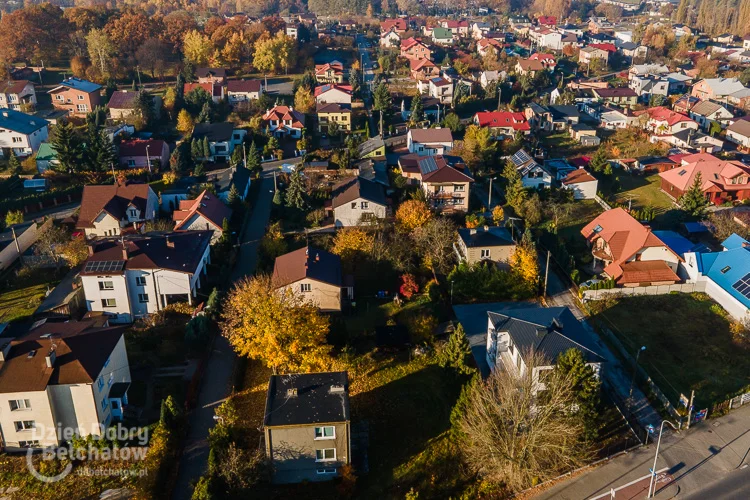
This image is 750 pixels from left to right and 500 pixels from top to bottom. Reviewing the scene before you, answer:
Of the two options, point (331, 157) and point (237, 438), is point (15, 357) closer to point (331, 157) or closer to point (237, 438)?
point (237, 438)

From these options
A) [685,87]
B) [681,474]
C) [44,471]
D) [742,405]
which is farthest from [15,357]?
[685,87]

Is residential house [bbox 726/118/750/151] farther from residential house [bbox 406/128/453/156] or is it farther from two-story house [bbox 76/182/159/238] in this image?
two-story house [bbox 76/182/159/238]

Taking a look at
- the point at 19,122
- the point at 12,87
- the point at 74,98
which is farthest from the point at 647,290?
the point at 12,87

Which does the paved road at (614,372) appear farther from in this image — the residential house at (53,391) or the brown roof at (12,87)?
the brown roof at (12,87)

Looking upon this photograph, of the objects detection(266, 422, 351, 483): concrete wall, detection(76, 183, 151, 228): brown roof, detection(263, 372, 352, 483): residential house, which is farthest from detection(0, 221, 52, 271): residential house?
detection(266, 422, 351, 483): concrete wall

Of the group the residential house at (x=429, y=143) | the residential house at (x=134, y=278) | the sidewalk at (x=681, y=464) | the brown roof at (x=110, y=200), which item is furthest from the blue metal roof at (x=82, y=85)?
the sidewalk at (x=681, y=464)

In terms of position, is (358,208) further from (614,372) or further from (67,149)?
(67,149)
